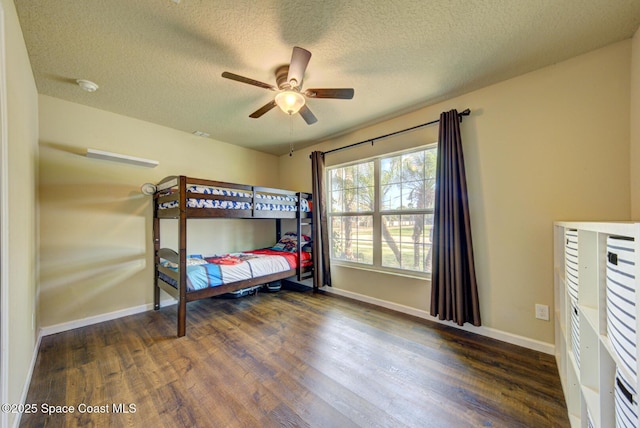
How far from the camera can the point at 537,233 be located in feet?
6.63

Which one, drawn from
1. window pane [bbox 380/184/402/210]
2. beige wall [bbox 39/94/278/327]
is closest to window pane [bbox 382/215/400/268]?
window pane [bbox 380/184/402/210]

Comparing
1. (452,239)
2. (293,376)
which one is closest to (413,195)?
(452,239)

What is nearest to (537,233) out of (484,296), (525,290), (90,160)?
(525,290)

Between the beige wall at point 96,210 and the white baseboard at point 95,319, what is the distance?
41mm

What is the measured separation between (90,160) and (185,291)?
1.87 metres

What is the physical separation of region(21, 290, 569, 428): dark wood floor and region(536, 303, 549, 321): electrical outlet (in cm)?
31

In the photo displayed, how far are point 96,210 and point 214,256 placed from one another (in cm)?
144

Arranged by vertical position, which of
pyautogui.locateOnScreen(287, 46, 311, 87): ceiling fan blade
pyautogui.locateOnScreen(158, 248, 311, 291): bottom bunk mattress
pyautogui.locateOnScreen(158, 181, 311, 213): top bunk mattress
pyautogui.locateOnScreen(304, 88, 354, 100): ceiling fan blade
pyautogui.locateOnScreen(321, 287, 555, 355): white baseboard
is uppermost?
pyautogui.locateOnScreen(287, 46, 311, 87): ceiling fan blade

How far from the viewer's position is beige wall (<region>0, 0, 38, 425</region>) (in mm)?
1242

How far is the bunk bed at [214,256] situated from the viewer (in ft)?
7.84

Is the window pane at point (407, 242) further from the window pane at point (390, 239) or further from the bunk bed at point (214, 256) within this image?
the bunk bed at point (214, 256)

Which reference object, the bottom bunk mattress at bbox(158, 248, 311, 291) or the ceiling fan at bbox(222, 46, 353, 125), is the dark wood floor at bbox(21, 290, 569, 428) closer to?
the bottom bunk mattress at bbox(158, 248, 311, 291)

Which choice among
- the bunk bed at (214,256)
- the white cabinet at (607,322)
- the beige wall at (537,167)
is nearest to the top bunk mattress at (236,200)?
the bunk bed at (214,256)

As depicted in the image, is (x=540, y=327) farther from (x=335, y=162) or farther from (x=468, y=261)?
(x=335, y=162)
